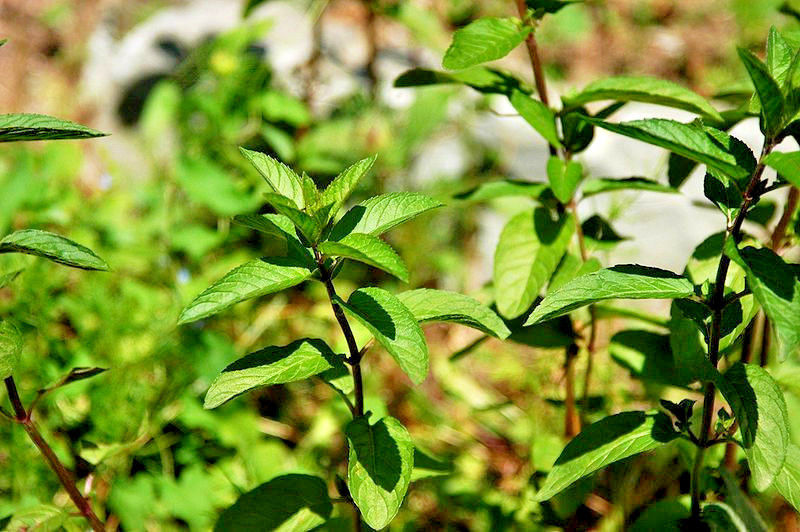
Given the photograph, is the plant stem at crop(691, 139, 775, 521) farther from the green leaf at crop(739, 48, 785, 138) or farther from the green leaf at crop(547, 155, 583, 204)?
the green leaf at crop(547, 155, 583, 204)

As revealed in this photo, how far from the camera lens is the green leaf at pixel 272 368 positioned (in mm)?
1032

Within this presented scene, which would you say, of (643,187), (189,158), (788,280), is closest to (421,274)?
(189,158)

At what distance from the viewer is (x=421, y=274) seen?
285cm

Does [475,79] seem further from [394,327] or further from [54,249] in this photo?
[54,249]

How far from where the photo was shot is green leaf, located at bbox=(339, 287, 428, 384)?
0.96 metres

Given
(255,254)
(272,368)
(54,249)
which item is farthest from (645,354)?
(255,254)

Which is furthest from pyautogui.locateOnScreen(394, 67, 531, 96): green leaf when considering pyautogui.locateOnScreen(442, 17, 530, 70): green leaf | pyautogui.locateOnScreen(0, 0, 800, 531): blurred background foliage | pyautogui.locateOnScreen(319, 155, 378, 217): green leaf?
pyautogui.locateOnScreen(319, 155, 378, 217): green leaf

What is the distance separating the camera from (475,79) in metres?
1.42

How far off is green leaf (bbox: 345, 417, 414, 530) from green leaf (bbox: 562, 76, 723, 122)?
62cm

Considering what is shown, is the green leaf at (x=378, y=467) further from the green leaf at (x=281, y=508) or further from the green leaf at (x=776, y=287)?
the green leaf at (x=776, y=287)

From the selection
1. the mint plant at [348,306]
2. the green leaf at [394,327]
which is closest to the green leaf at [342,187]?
the mint plant at [348,306]

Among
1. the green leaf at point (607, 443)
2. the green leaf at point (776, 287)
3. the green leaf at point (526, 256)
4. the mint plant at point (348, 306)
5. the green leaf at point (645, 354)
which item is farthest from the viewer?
the green leaf at point (645, 354)

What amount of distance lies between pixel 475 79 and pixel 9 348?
0.87m

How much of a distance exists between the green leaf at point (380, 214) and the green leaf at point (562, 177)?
0.37m
